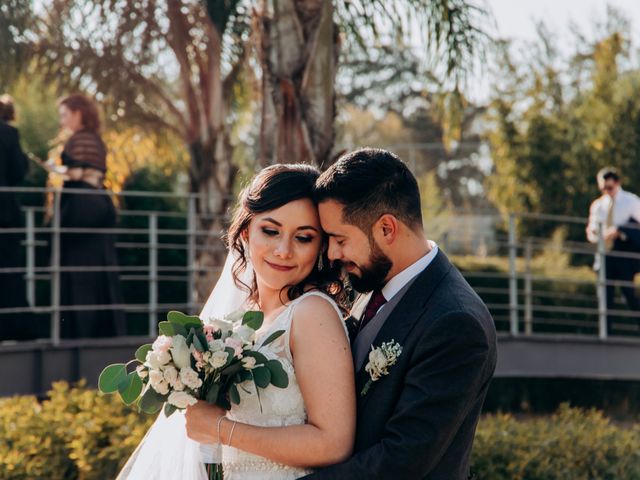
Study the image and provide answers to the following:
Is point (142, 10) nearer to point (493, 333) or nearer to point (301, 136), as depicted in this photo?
point (301, 136)

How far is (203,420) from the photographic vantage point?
330 centimetres

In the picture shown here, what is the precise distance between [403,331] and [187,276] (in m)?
10.8

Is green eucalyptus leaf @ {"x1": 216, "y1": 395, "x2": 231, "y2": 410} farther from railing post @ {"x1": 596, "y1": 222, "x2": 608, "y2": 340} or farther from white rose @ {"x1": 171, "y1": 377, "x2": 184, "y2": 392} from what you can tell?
railing post @ {"x1": 596, "y1": 222, "x2": 608, "y2": 340}

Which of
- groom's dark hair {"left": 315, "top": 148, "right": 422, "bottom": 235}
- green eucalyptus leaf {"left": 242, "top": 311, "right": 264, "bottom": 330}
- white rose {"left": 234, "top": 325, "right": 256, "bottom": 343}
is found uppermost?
groom's dark hair {"left": 315, "top": 148, "right": 422, "bottom": 235}

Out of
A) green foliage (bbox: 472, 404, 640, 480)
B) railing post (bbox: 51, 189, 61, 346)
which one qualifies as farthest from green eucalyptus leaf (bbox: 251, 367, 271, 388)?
railing post (bbox: 51, 189, 61, 346)

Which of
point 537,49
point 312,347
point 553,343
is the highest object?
point 537,49

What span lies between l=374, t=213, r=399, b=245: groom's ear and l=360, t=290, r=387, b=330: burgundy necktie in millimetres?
207

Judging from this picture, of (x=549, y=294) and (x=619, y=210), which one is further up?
(x=619, y=210)

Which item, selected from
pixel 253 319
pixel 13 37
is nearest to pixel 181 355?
pixel 253 319

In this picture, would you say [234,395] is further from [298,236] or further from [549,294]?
[549,294]

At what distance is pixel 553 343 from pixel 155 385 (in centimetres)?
828

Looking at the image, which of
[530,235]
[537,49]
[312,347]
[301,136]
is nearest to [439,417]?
[312,347]

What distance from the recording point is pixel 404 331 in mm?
3191

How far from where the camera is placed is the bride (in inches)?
128
